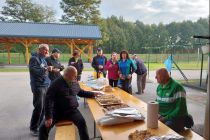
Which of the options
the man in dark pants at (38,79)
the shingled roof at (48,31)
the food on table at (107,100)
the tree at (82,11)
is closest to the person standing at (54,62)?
the man in dark pants at (38,79)

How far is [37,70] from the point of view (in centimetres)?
391

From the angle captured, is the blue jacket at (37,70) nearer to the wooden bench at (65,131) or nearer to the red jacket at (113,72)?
the wooden bench at (65,131)

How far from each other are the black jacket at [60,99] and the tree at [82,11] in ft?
90.7

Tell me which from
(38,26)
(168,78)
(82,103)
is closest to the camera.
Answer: (168,78)

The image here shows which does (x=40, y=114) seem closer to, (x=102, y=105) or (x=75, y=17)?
Answer: (x=102, y=105)

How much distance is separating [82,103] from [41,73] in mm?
2535

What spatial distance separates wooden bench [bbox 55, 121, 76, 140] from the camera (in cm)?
277

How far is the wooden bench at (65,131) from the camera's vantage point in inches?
109

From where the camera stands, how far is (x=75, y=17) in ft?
99.9

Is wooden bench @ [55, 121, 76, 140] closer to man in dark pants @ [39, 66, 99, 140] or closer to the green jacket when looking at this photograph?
man in dark pants @ [39, 66, 99, 140]

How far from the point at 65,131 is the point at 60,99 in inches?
15.6

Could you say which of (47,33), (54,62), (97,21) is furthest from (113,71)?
(97,21)

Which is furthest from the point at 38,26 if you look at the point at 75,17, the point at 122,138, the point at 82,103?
the point at 122,138

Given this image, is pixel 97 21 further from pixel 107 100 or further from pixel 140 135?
pixel 140 135
